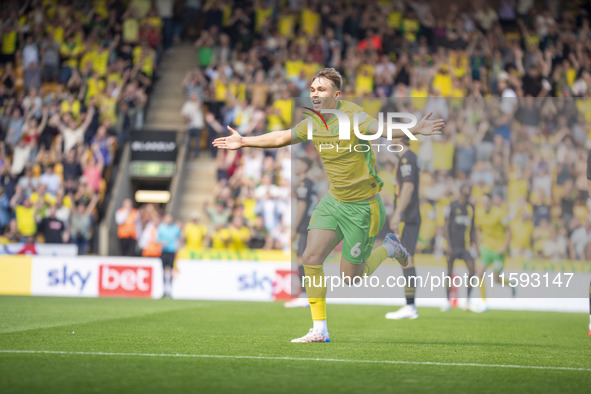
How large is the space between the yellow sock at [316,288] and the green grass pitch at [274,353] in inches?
14.5

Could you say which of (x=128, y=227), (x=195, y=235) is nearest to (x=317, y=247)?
(x=195, y=235)

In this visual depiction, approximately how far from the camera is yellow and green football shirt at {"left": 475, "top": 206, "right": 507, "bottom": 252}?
16.4m

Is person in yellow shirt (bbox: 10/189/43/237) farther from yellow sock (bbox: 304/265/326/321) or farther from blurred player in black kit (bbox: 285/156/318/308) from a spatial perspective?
yellow sock (bbox: 304/265/326/321)

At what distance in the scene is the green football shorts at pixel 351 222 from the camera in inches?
360

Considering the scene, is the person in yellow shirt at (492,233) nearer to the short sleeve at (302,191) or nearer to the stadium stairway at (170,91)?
the short sleeve at (302,191)

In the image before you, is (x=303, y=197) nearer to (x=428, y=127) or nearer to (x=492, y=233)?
(x=492, y=233)

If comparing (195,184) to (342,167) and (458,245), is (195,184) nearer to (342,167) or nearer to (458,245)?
(458,245)

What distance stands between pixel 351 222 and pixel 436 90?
1370cm

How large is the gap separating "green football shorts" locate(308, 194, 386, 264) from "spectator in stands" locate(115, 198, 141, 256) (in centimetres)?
1153

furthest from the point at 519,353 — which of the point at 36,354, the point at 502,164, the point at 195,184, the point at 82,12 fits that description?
the point at 82,12

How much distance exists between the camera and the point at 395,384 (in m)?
6.40

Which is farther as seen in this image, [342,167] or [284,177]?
[284,177]

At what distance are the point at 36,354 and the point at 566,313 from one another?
11.5 m

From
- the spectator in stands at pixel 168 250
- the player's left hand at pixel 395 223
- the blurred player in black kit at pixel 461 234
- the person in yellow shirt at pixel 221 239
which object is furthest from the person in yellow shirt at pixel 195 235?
the player's left hand at pixel 395 223
